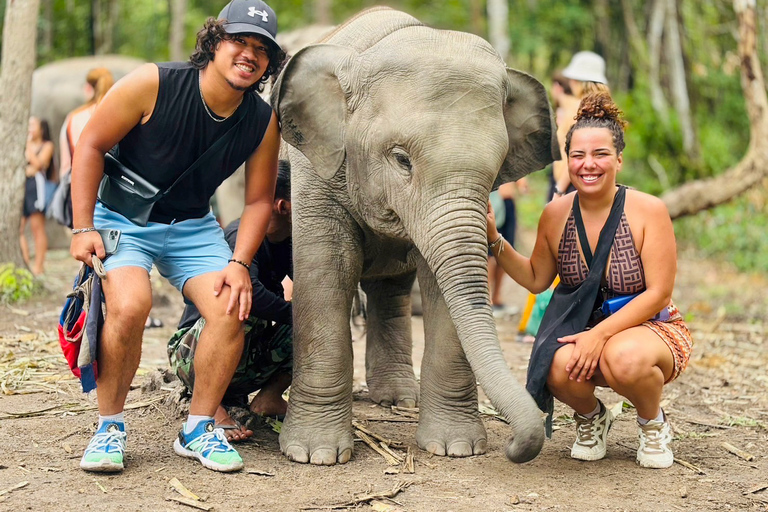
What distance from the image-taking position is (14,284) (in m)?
8.39

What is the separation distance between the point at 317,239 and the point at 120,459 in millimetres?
1404

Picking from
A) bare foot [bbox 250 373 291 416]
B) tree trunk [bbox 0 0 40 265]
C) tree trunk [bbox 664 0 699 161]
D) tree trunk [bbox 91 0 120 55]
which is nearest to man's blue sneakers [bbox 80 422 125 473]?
bare foot [bbox 250 373 291 416]

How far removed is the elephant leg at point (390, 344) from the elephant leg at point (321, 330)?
113 centimetres

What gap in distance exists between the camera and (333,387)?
4.77 meters

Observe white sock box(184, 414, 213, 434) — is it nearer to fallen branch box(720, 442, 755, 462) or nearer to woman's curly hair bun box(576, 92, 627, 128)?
woman's curly hair bun box(576, 92, 627, 128)

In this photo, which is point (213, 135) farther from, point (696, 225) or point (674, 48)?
point (674, 48)

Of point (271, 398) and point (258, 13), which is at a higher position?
point (258, 13)

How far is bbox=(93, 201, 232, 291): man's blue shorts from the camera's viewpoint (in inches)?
173

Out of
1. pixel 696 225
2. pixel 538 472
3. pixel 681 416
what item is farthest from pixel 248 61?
pixel 696 225

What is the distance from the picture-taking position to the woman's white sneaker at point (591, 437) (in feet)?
15.5

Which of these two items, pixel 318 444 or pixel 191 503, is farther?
pixel 318 444

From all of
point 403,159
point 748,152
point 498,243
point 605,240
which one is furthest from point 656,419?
point 748,152

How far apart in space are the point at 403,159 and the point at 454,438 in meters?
1.46

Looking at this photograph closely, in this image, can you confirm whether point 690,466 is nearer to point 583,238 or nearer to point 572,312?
point 572,312
